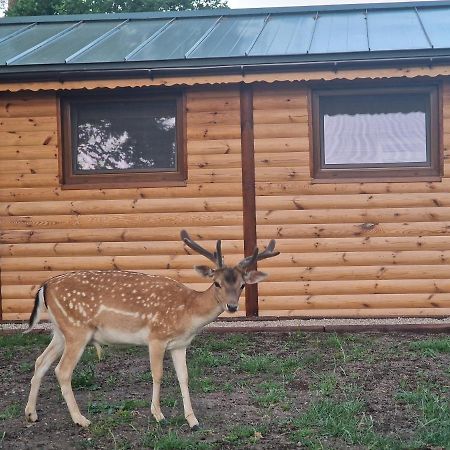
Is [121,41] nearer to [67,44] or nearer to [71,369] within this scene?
[67,44]

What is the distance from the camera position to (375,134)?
9.06 meters

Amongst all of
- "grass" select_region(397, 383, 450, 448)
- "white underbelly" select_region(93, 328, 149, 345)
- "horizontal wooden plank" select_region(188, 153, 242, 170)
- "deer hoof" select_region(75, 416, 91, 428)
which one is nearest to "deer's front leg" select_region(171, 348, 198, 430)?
"white underbelly" select_region(93, 328, 149, 345)

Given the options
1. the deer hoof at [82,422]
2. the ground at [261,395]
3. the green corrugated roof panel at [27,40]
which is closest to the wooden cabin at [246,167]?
the green corrugated roof panel at [27,40]

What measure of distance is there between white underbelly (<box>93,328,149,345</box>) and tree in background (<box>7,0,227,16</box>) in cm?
1874

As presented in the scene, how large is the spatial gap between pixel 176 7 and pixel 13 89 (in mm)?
17041

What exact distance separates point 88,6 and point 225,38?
14.6 m

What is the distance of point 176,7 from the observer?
25.0 m

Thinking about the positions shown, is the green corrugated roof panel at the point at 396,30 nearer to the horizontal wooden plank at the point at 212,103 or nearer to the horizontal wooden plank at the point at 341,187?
Answer: the horizontal wooden plank at the point at 341,187

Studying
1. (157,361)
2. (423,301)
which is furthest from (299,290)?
(157,361)

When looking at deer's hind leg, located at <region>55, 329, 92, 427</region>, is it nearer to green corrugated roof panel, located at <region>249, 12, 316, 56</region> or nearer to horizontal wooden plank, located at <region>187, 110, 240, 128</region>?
horizontal wooden plank, located at <region>187, 110, 240, 128</region>

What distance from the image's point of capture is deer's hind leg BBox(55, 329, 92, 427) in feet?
17.4

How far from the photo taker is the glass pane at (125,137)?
30.5ft

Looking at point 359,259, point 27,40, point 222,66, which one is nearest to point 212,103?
point 222,66

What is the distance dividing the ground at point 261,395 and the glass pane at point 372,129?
2.22 metres
